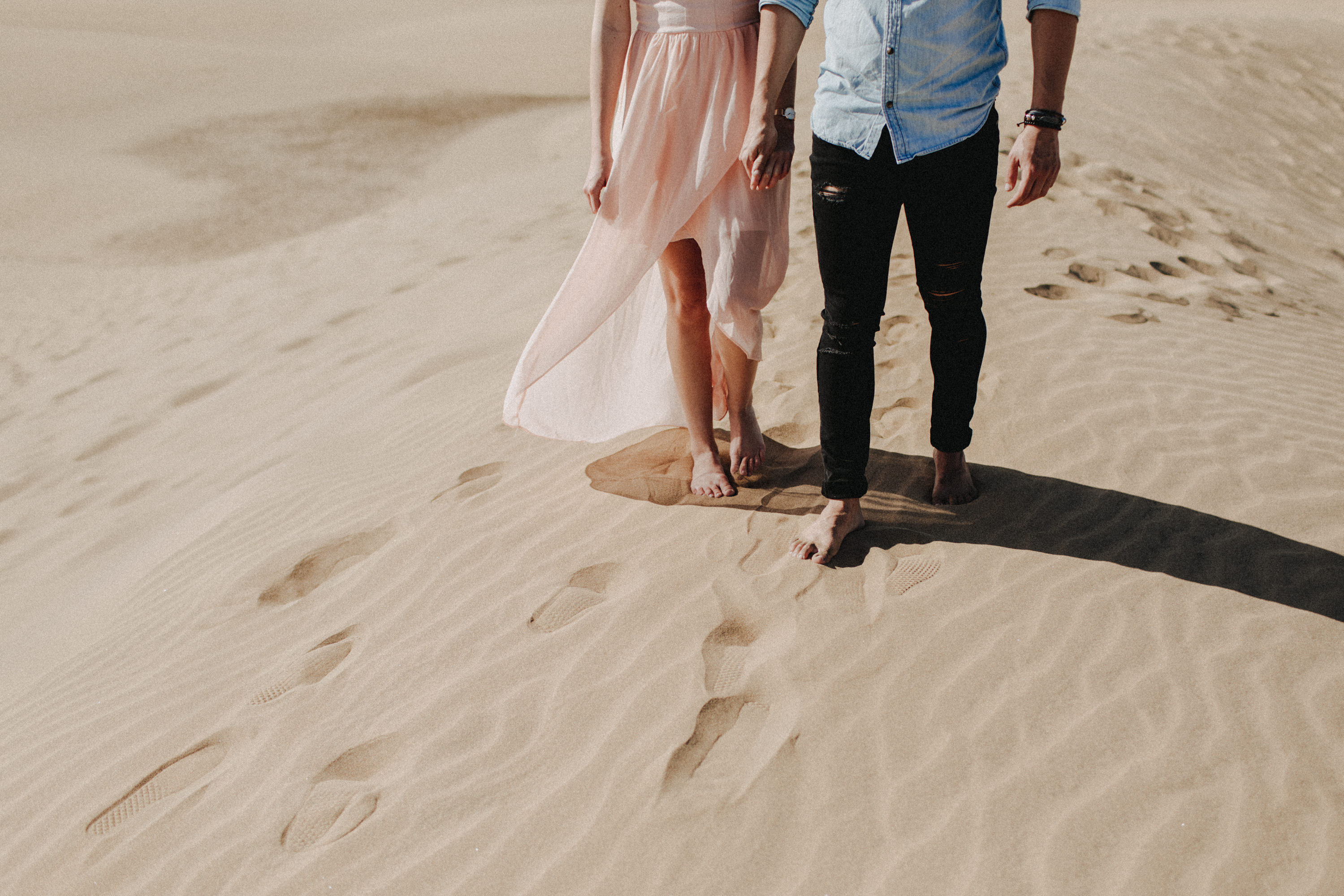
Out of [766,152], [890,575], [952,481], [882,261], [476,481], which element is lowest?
[476,481]

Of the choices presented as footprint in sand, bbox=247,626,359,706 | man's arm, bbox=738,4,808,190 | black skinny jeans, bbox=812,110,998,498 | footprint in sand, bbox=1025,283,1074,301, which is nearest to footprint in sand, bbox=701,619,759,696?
black skinny jeans, bbox=812,110,998,498

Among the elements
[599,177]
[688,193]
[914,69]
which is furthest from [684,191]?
[914,69]

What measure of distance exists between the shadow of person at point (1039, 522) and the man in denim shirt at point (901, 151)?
398 millimetres

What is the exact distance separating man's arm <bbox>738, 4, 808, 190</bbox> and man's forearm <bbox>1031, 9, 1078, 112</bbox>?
566 millimetres

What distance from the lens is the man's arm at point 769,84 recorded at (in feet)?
7.76

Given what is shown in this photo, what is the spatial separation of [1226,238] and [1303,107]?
5758 mm

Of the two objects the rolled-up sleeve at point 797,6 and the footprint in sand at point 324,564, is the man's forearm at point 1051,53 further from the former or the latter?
the footprint in sand at point 324,564

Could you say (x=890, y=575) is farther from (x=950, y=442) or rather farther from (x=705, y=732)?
(x=705, y=732)

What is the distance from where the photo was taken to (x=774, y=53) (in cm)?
238

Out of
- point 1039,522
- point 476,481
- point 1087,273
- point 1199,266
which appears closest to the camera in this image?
point 1039,522

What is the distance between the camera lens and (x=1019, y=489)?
3002 mm

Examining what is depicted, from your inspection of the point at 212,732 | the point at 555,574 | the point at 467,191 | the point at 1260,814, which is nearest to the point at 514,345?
the point at 555,574

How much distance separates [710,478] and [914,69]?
1.44m

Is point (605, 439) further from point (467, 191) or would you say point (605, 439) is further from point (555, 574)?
point (467, 191)
